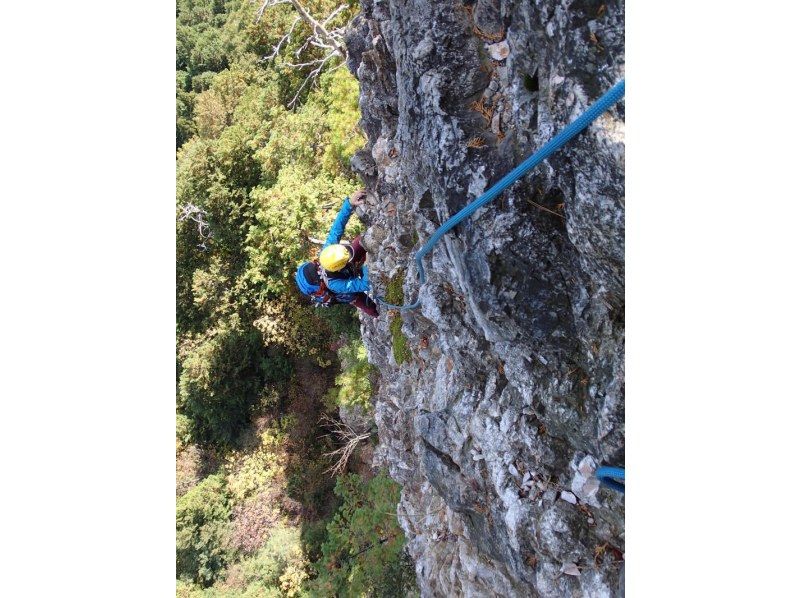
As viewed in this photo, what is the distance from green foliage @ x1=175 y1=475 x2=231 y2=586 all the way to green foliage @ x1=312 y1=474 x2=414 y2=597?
3449 millimetres

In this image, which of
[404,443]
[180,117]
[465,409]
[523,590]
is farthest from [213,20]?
[523,590]

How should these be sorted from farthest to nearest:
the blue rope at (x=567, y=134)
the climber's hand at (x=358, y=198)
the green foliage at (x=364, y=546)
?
1. the green foliage at (x=364, y=546)
2. the climber's hand at (x=358, y=198)
3. the blue rope at (x=567, y=134)

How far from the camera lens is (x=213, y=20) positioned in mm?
21547

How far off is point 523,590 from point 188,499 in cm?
1207

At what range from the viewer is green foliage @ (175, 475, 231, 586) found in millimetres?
14742

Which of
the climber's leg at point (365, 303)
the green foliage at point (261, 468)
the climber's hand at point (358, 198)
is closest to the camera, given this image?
the climber's hand at point (358, 198)

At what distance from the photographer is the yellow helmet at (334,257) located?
729cm

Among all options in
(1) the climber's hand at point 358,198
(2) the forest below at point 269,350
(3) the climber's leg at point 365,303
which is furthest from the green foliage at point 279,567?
(1) the climber's hand at point 358,198

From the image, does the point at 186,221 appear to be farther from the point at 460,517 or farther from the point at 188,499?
the point at 460,517

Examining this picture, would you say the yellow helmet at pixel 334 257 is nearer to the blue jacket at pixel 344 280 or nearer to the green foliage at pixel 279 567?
the blue jacket at pixel 344 280

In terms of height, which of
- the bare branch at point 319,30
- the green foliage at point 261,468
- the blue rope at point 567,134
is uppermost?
the bare branch at point 319,30

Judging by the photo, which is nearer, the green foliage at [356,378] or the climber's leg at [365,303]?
the climber's leg at [365,303]

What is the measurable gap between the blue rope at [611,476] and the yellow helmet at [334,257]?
435 cm

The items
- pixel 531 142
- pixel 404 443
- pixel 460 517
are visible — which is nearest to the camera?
pixel 531 142
